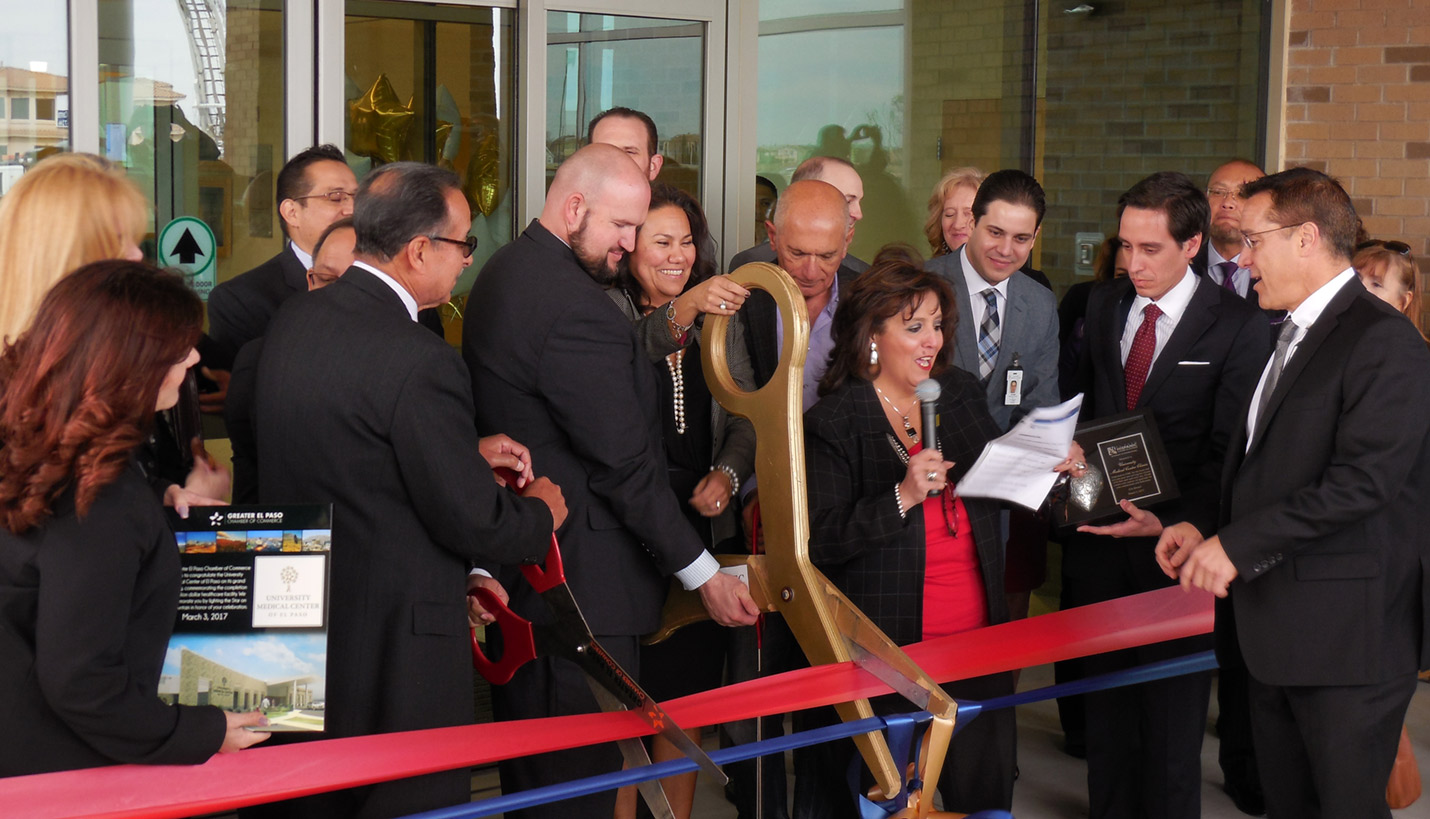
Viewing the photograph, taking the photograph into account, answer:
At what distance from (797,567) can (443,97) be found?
2.62 meters

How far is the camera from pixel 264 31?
4.32 metres

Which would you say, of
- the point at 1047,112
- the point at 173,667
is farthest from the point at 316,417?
the point at 1047,112

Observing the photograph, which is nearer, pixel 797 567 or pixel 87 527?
pixel 87 527

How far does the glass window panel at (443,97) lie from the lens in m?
4.47

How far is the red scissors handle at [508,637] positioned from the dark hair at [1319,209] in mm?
1859

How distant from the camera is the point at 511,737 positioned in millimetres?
2553

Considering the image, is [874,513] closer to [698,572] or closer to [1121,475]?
[698,572]

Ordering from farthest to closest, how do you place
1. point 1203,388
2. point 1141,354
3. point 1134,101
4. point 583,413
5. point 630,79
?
point 1134,101 < point 630,79 < point 1141,354 < point 1203,388 < point 583,413

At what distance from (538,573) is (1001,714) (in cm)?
132

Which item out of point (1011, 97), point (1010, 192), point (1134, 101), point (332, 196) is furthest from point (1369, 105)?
point (332, 196)

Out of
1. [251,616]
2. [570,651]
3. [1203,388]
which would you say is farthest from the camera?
[1203,388]

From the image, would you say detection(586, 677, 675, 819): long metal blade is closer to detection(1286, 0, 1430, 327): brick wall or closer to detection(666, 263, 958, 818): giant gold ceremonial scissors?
detection(666, 263, 958, 818): giant gold ceremonial scissors

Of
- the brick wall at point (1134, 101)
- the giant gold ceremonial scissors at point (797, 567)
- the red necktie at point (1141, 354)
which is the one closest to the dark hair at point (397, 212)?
the giant gold ceremonial scissors at point (797, 567)

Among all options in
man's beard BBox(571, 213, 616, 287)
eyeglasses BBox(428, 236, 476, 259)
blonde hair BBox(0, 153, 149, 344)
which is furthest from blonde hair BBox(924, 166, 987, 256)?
blonde hair BBox(0, 153, 149, 344)
